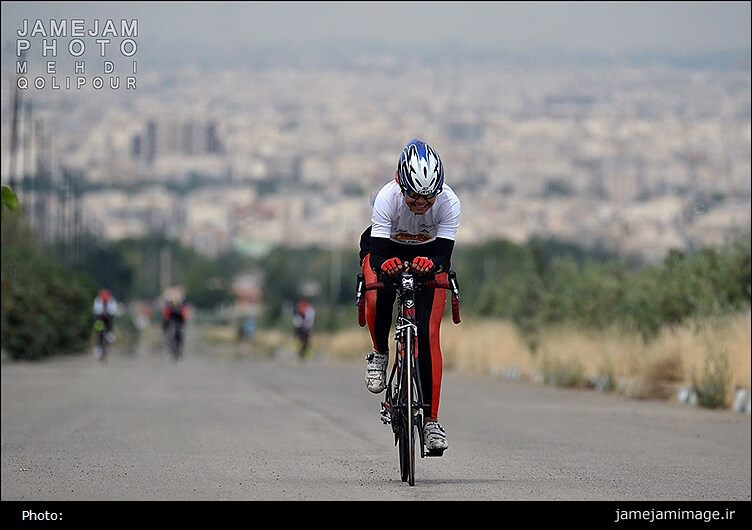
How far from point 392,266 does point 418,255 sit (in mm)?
551

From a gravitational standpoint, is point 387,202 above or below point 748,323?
above

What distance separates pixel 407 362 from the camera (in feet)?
32.8

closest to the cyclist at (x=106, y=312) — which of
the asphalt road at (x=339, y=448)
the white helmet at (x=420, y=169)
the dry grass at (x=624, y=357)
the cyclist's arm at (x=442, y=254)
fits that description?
the dry grass at (x=624, y=357)

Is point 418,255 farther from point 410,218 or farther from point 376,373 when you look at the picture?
point 376,373

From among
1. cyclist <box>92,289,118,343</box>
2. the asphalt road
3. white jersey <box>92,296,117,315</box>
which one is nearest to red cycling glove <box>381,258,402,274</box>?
the asphalt road

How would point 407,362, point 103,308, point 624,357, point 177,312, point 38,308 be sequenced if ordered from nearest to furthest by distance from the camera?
point 407,362 < point 624,357 < point 38,308 < point 103,308 < point 177,312

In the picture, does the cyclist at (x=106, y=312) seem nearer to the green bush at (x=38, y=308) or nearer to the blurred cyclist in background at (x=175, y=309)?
the green bush at (x=38, y=308)

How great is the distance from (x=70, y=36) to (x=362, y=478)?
788 inches

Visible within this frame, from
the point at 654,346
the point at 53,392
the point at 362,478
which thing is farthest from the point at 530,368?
the point at 362,478

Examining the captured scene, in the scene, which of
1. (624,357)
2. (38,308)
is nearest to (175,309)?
(38,308)

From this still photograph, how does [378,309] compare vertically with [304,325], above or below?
above

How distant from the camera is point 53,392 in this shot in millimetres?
23125

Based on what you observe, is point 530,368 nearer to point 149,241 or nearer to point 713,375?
A: point 713,375

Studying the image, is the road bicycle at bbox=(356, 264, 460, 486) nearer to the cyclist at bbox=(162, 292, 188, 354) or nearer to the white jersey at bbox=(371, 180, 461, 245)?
the white jersey at bbox=(371, 180, 461, 245)
